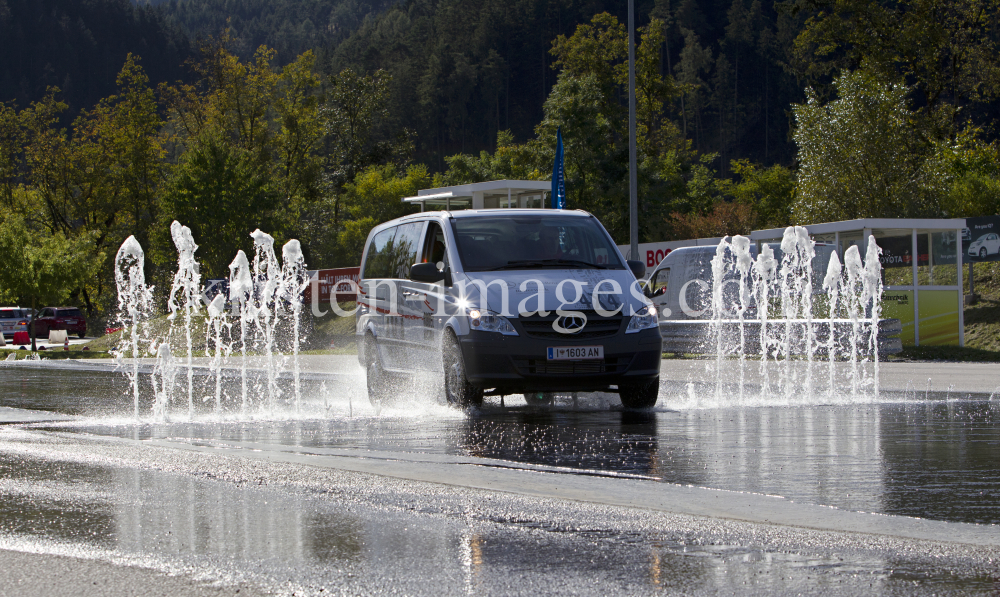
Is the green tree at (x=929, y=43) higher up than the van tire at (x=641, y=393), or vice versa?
the green tree at (x=929, y=43)

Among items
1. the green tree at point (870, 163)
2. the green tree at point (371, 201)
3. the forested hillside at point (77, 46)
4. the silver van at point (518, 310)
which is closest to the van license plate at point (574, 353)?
the silver van at point (518, 310)

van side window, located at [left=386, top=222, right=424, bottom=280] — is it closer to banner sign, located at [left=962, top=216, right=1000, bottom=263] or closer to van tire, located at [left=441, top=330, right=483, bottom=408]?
van tire, located at [left=441, top=330, right=483, bottom=408]

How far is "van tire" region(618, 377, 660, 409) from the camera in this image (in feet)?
34.9

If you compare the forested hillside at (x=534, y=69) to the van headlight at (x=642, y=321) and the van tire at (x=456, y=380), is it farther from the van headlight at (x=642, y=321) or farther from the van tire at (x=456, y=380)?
the van tire at (x=456, y=380)

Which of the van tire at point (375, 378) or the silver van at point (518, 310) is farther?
the van tire at point (375, 378)

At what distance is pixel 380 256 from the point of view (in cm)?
1321

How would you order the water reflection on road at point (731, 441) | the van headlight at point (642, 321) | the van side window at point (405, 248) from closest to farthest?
the water reflection on road at point (731, 441) < the van headlight at point (642, 321) < the van side window at point (405, 248)

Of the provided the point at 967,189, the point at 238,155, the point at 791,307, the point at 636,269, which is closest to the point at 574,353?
the point at 636,269

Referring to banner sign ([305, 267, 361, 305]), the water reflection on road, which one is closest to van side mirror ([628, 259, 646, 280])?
the water reflection on road

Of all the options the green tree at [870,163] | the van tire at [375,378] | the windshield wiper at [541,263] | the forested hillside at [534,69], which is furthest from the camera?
the forested hillside at [534,69]

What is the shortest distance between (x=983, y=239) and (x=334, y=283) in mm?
25242

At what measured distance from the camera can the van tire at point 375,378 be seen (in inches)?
496

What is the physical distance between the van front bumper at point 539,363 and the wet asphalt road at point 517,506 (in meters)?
0.43

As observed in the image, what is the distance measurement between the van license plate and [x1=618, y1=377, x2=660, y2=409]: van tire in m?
0.75
